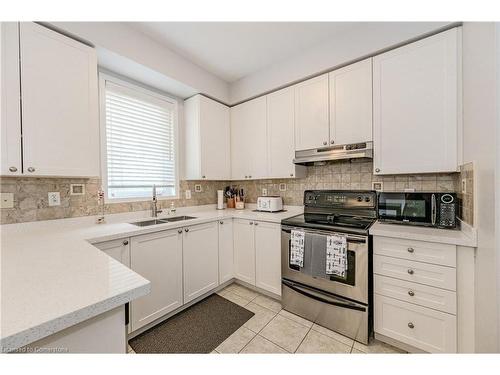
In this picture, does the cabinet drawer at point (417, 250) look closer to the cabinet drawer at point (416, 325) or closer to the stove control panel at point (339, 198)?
the cabinet drawer at point (416, 325)

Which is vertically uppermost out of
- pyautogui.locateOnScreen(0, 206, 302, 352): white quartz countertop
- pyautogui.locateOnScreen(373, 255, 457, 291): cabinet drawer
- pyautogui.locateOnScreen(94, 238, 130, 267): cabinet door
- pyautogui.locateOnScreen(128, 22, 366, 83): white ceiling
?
pyautogui.locateOnScreen(128, 22, 366, 83): white ceiling

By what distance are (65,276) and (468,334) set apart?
218 centimetres

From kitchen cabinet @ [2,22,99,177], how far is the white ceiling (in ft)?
2.15

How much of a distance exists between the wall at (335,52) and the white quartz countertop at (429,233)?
150 centimetres

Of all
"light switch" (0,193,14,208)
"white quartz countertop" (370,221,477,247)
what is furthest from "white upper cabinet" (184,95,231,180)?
"white quartz countertop" (370,221,477,247)

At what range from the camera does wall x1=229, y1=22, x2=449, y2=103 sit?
169 centimetres

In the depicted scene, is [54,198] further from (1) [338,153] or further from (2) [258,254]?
(1) [338,153]

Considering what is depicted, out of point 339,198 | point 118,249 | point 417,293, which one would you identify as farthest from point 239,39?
point 417,293

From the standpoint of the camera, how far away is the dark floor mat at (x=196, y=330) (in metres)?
1.57

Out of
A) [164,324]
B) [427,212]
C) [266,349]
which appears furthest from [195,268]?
[427,212]

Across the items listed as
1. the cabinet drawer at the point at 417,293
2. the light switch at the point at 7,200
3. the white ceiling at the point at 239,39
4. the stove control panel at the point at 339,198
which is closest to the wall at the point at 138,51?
the white ceiling at the point at 239,39

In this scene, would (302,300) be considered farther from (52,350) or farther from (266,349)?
(52,350)

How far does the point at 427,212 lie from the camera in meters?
1.63

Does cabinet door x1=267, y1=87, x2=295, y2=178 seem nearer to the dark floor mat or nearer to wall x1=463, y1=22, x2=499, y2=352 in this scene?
wall x1=463, y1=22, x2=499, y2=352
